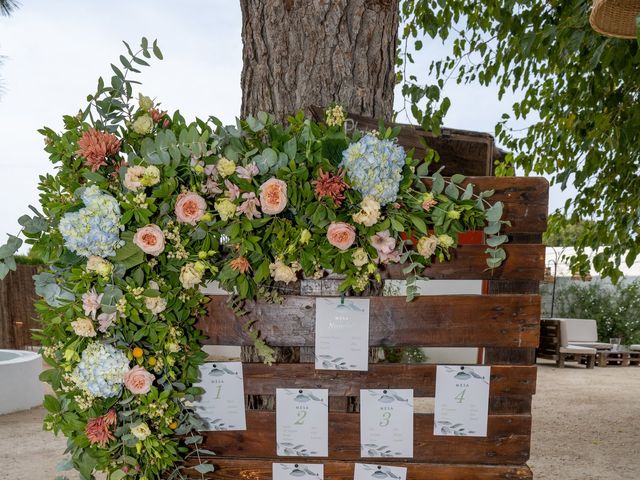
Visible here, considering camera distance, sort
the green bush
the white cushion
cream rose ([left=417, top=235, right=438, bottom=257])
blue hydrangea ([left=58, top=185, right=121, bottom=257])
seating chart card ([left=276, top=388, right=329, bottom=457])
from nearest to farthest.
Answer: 1. blue hydrangea ([left=58, top=185, right=121, bottom=257])
2. cream rose ([left=417, top=235, right=438, bottom=257])
3. seating chart card ([left=276, top=388, right=329, bottom=457])
4. the white cushion
5. the green bush

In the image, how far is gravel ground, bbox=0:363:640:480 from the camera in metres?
4.41

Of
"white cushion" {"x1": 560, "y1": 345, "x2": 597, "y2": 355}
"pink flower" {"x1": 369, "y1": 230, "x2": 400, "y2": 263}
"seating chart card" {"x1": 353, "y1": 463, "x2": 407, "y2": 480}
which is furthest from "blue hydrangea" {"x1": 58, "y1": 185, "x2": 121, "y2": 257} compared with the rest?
"white cushion" {"x1": 560, "y1": 345, "x2": 597, "y2": 355}

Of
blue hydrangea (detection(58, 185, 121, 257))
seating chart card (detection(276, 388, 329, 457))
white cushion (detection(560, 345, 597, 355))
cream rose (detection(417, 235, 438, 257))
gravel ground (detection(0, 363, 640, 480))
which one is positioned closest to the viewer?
blue hydrangea (detection(58, 185, 121, 257))

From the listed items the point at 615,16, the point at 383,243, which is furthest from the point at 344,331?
the point at 615,16

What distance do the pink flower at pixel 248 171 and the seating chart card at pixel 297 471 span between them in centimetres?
75

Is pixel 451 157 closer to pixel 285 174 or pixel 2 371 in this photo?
pixel 285 174

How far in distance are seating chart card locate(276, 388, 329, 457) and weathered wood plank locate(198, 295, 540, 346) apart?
0.14 meters

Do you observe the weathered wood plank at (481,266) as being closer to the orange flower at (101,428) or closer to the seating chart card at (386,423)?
the seating chart card at (386,423)

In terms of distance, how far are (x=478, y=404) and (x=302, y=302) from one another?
1.71 ft

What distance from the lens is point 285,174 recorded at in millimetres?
1434

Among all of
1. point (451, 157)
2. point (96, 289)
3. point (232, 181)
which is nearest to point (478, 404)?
point (451, 157)

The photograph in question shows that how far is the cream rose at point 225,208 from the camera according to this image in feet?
4.64

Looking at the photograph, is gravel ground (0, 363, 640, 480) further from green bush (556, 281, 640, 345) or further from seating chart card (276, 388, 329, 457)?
seating chart card (276, 388, 329, 457)

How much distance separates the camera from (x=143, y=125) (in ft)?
4.85
